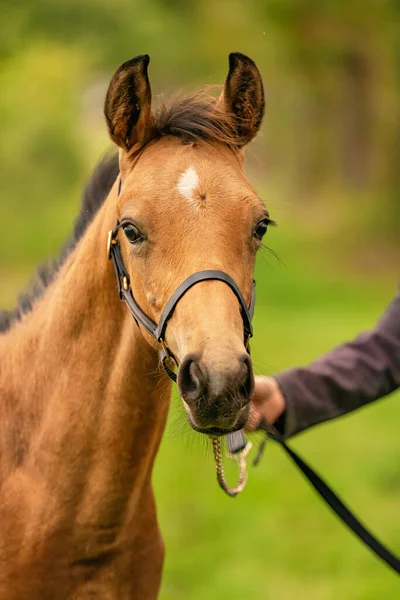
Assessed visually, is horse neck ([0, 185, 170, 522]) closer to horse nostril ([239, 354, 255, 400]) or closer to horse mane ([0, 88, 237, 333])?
horse mane ([0, 88, 237, 333])

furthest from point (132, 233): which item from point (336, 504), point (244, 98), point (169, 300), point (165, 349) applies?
point (336, 504)

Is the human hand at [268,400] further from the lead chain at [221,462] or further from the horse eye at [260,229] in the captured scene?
the horse eye at [260,229]

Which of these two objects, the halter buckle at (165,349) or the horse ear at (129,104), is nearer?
the halter buckle at (165,349)

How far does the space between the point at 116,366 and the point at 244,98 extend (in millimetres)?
955

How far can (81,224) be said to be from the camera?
11.0ft

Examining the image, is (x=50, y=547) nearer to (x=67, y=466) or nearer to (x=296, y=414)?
(x=67, y=466)

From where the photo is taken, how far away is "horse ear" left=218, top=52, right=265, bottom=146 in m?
2.91

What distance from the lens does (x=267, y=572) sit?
227 inches

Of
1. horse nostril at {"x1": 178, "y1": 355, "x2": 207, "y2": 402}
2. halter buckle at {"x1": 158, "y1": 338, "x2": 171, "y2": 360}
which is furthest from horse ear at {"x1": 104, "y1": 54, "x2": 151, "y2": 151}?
horse nostril at {"x1": 178, "y1": 355, "x2": 207, "y2": 402}

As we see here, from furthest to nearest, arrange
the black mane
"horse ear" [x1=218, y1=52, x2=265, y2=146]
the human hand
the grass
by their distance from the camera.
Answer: the grass, the black mane, the human hand, "horse ear" [x1=218, y1=52, x2=265, y2=146]

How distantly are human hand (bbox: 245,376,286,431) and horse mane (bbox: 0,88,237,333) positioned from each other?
799mm

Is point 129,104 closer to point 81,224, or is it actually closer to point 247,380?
point 81,224

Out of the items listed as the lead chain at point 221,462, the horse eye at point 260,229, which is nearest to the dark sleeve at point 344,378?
the lead chain at point 221,462

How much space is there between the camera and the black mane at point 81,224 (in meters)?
3.32
